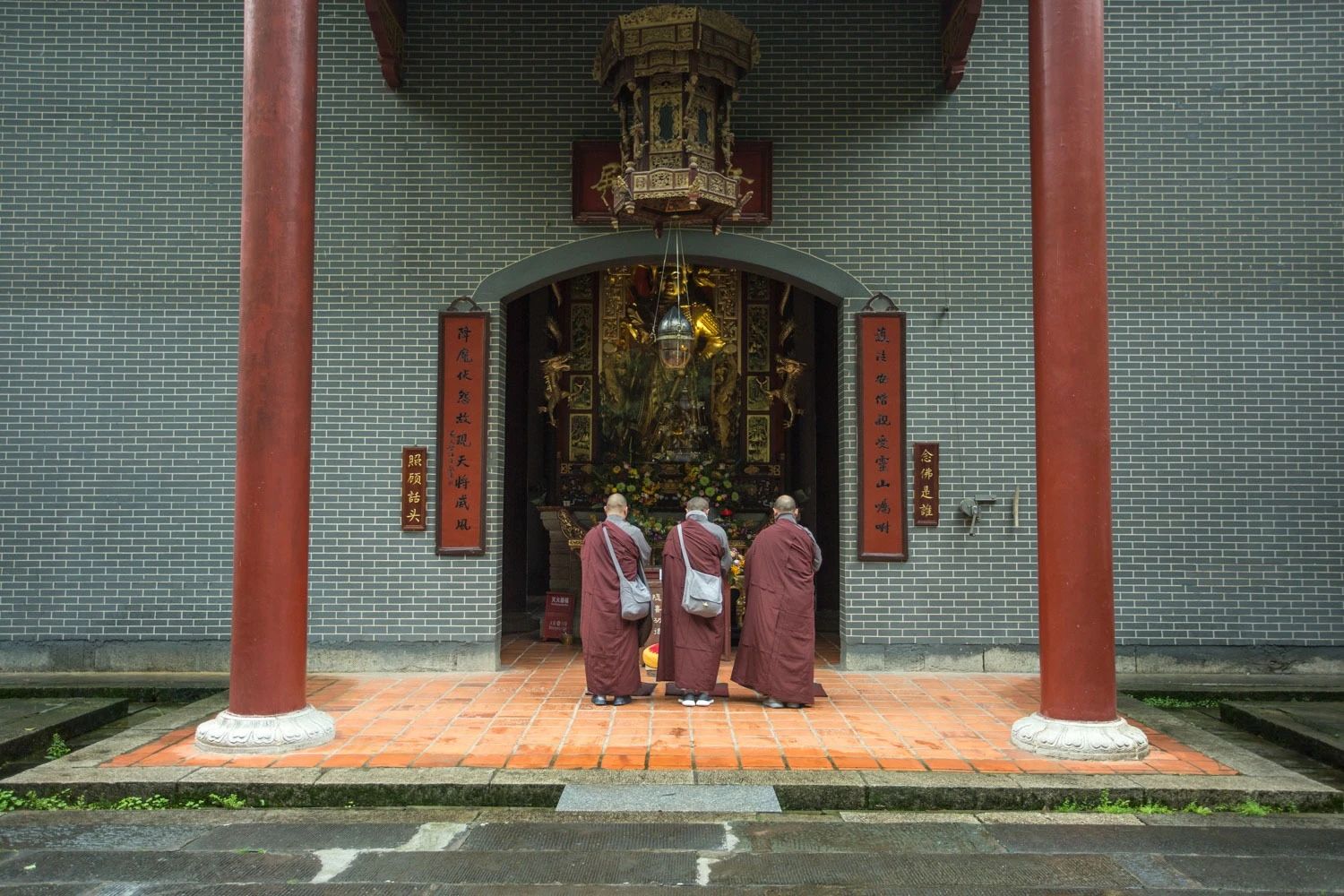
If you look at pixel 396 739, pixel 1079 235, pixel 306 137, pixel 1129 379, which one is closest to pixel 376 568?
pixel 396 739

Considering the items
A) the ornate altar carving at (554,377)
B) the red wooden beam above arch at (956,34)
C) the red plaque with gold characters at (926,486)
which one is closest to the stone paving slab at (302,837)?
the red plaque with gold characters at (926,486)

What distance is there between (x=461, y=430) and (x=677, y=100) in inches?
121

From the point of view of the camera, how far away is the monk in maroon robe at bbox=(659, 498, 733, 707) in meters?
6.91

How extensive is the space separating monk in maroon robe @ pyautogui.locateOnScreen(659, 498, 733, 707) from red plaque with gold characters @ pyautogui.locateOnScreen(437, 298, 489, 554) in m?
1.85

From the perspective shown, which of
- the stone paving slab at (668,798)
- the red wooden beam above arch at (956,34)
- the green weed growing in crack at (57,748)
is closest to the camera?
the stone paving slab at (668,798)

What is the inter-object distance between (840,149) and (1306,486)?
15.4 ft

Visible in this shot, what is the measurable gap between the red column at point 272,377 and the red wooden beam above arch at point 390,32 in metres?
1.99

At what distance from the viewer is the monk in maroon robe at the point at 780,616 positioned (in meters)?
6.76

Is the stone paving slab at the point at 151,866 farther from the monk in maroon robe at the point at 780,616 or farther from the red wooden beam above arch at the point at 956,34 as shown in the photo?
the red wooden beam above arch at the point at 956,34

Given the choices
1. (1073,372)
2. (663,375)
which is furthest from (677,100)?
(663,375)

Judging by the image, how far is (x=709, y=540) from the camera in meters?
7.02

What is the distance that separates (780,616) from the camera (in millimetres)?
6871

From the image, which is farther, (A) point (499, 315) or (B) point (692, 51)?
(A) point (499, 315)

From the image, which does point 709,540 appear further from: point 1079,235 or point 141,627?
point 141,627
